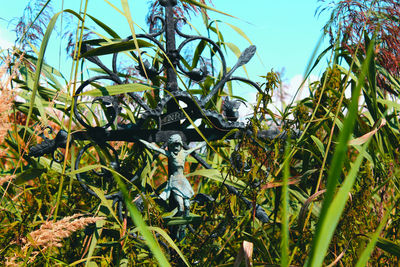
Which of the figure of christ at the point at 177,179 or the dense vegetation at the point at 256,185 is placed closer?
the dense vegetation at the point at 256,185

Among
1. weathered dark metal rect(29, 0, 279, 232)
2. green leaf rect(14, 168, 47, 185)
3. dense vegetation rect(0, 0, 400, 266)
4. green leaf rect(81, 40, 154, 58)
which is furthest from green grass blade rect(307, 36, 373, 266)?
green leaf rect(14, 168, 47, 185)

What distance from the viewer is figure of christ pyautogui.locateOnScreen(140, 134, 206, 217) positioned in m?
1.22

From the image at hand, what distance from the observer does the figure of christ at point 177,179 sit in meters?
1.22

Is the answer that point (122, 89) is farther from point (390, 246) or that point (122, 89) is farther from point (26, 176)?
point (390, 246)

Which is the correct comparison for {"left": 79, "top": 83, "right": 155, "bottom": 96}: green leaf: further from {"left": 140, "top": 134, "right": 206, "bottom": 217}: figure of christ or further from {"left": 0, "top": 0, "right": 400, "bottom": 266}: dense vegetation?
{"left": 140, "top": 134, "right": 206, "bottom": 217}: figure of christ

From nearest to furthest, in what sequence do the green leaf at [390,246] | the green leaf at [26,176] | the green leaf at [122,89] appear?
1. the green leaf at [390,246]
2. the green leaf at [122,89]
3. the green leaf at [26,176]

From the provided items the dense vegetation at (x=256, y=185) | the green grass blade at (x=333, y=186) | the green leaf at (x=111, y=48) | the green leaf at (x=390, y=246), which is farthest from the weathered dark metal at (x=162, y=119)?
the green grass blade at (x=333, y=186)

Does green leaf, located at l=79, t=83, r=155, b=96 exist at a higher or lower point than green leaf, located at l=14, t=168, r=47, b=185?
higher

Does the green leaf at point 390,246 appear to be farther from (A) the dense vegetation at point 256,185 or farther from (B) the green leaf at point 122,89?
(B) the green leaf at point 122,89

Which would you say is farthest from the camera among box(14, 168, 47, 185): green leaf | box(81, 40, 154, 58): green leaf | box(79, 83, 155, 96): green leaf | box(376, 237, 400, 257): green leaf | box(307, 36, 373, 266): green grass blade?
box(14, 168, 47, 185): green leaf

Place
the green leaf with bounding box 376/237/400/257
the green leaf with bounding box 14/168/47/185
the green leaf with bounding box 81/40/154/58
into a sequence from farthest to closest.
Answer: the green leaf with bounding box 14/168/47/185 < the green leaf with bounding box 81/40/154/58 < the green leaf with bounding box 376/237/400/257

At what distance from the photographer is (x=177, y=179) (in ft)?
4.08

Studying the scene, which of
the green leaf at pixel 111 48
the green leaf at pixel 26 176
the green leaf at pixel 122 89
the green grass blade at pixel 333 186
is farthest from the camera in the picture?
the green leaf at pixel 26 176

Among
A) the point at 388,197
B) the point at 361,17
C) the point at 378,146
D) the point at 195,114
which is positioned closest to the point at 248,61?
the point at 195,114
